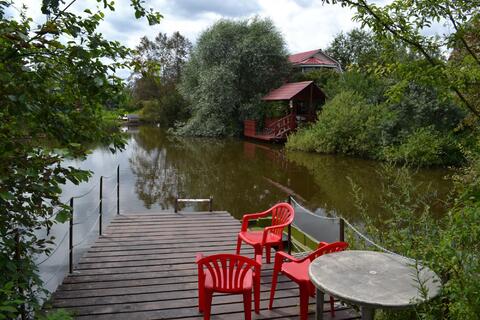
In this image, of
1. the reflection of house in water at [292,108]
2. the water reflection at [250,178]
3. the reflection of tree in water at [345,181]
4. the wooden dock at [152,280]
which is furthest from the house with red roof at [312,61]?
the wooden dock at [152,280]

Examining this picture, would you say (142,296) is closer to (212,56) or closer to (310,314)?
(310,314)

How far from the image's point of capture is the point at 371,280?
287 cm

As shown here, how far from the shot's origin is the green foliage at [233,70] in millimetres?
26922

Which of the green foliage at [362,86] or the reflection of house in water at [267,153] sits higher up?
the green foliage at [362,86]

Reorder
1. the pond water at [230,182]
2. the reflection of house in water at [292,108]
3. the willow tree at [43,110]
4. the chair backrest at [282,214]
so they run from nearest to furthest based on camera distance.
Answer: the willow tree at [43,110] → the chair backrest at [282,214] → the pond water at [230,182] → the reflection of house in water at [292,108]

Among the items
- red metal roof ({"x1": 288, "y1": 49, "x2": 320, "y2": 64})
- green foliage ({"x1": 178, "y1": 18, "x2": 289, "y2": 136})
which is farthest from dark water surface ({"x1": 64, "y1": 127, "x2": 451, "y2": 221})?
red metal roof ({"x1": 288, "y1": 49, "x2": 320, "y2": 64})

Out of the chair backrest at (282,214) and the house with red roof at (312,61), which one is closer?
the chair backrest at (282,214)

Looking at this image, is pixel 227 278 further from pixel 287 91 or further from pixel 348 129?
pixel 287 91

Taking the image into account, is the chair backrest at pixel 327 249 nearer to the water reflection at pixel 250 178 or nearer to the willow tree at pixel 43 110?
the willow tree at pixel 43 110

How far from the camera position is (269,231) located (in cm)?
483

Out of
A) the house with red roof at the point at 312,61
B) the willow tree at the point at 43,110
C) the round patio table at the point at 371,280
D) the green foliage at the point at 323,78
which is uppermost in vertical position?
the house with red roof at the point at 312,61

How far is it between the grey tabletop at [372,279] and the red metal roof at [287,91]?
20809 millimetres

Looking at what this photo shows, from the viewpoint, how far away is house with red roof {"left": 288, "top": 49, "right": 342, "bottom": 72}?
33.0 m

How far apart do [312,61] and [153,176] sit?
23153 millimetres
